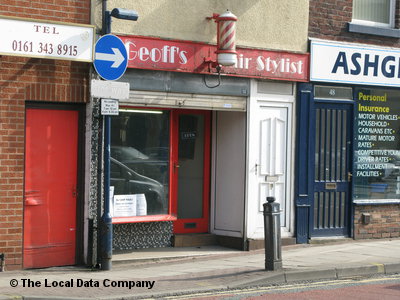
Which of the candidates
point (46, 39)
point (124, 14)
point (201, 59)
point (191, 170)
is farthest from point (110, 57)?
point (191, 170)

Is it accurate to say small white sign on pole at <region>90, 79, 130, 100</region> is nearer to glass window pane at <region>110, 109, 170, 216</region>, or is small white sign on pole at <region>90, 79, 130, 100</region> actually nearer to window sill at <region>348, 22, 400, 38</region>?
glass window pane at <region>110, 109, 170, 216</region>

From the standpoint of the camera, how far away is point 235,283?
10.0m

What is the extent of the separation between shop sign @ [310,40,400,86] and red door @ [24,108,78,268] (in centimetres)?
465

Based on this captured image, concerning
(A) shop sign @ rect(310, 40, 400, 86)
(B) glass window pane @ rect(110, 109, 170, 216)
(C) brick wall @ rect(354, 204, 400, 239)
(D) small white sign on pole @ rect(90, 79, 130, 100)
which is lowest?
(C) brick wall @ rect(354, 204, 400, 239)

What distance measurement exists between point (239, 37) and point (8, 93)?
404cm

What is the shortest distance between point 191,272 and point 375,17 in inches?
261

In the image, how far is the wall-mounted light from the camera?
478 inches

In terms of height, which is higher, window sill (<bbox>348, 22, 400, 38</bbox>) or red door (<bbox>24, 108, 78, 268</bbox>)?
window sill (<bbox>348, 22, 400, 38</bbox>)

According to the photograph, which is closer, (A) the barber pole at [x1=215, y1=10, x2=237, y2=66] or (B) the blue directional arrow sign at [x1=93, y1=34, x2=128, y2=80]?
(B) the blue directional arrow sign at [x1=93, y1=34, x2=128, y2=80]

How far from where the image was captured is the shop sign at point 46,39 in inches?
410

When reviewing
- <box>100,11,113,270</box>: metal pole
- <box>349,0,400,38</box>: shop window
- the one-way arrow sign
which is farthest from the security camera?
<box>349,0,400,38</box>: shop window

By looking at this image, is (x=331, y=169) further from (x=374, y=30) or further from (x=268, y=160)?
(x=374, y=30)

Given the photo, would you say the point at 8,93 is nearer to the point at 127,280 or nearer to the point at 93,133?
the point at 93,133

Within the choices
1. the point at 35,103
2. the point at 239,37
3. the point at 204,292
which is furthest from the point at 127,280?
the point at 239,37
